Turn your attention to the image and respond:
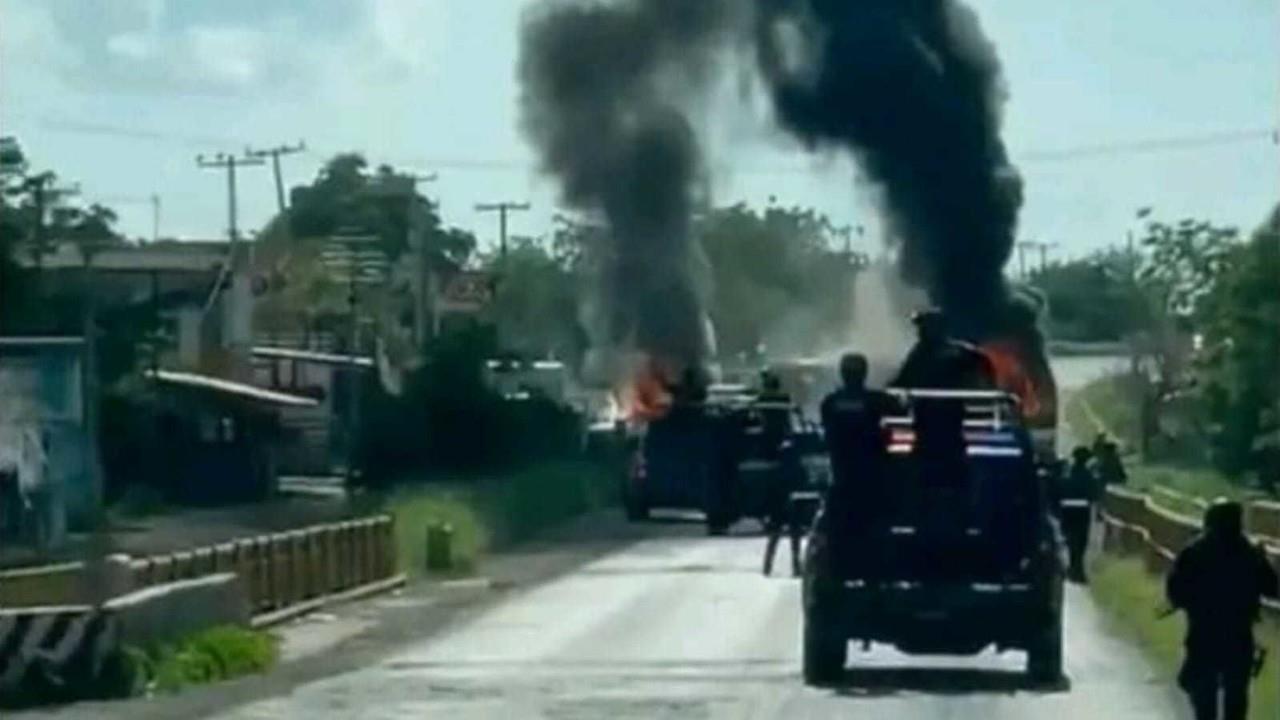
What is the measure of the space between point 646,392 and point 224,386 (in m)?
12.0

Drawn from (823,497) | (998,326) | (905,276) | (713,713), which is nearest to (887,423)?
(823,497)

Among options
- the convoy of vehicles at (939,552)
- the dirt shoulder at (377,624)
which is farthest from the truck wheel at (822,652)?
the dirt shoulder at (377,624)

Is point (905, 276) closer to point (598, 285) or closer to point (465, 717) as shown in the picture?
point (598, 285)

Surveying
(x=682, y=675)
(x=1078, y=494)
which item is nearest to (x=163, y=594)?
(x=682, y=675)

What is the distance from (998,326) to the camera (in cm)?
5750

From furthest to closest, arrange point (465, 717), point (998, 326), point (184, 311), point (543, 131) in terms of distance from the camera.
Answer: point (184, 311)
point (543, 131)
point (998, 326)
point (465, 717)

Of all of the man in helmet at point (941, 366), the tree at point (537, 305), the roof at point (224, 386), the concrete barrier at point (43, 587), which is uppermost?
the tree at point (537, 305)

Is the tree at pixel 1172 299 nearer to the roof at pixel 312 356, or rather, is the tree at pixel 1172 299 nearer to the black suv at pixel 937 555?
the roof at pixel 312 356

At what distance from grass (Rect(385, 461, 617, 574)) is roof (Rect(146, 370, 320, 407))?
7.67 m

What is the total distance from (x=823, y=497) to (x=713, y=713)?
4.68 metres

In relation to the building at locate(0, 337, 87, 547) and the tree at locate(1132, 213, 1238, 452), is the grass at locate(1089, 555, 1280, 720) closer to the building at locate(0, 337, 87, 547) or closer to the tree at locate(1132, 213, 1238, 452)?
the building at locate(0, 337, 87, 547)

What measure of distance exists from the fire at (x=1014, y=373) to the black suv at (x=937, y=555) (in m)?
22.0

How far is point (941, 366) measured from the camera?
119 feet

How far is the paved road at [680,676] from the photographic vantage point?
2480cm
